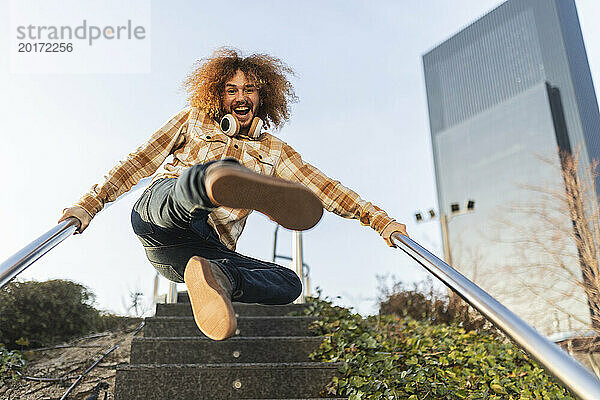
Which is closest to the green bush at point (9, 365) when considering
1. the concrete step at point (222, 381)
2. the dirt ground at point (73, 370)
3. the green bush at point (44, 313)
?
the dirt ground at point (73, 370)

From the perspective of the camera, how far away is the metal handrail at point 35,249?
44.8 inches

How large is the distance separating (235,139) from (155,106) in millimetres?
5261

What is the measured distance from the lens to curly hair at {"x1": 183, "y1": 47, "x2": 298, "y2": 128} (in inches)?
83.8

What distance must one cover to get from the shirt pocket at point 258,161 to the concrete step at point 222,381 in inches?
40.4

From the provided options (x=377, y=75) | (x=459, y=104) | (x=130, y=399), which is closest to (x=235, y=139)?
(x=130, y=399)

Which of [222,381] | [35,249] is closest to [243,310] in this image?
[222,381]

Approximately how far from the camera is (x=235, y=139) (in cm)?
194

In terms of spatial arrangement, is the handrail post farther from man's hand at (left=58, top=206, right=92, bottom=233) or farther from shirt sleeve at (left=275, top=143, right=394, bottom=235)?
man's hand at (left=58, top=206, right=92, bottom=233)

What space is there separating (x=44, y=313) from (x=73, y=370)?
2.81 feet

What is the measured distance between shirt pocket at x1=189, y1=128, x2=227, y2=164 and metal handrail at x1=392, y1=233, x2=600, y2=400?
0.90 metres

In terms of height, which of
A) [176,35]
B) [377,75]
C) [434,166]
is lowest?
[176,35]

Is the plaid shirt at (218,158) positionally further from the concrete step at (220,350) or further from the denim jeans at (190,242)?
the concrete step at (220,350)

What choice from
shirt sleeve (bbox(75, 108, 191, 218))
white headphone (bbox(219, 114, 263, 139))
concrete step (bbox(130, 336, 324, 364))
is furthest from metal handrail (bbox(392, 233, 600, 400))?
concrete step (bbox(130, 336, 324, 364))

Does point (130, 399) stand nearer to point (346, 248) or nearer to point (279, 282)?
point (279, 282)
